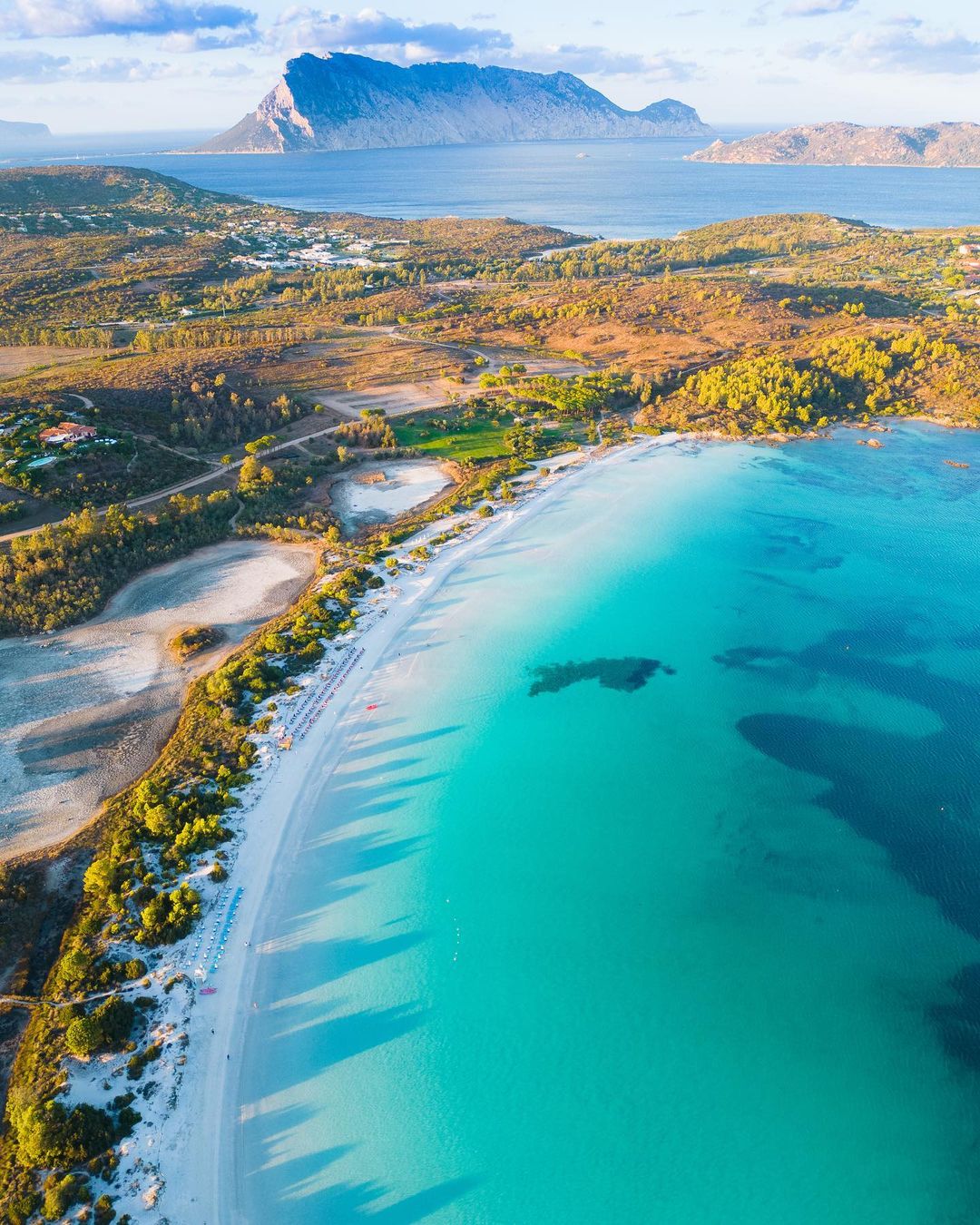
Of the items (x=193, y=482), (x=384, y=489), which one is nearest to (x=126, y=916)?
(x=193, y=482)

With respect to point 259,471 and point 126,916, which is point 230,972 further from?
point 259,471

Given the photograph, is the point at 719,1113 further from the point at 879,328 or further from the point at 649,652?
the point at 879,328

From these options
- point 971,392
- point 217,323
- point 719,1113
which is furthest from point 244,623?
point 971,392

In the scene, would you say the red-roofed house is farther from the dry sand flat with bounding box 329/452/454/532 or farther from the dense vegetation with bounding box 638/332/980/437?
the dense vegetation with bounding box 638/332/980/437

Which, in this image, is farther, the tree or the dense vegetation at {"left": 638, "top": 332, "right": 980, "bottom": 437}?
the dense vegetation at {"left": 638, "top": 332, "right": 980, "bottom": 437}

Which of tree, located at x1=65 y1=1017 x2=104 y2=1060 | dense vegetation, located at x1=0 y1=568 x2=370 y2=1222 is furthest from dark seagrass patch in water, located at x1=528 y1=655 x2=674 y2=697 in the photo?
tree, located at x1=65 y1=1017 x2=104 y2=1060

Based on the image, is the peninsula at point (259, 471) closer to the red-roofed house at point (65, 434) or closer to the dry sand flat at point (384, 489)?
the red-roofed house at point (65, 434)

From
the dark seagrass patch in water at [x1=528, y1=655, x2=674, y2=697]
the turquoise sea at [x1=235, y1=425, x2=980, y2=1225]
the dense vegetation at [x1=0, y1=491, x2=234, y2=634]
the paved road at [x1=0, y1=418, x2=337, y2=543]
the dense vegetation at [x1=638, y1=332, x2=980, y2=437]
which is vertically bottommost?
the turquoise sea at [x1=235, y1=425, x2=980, y2=1225]
